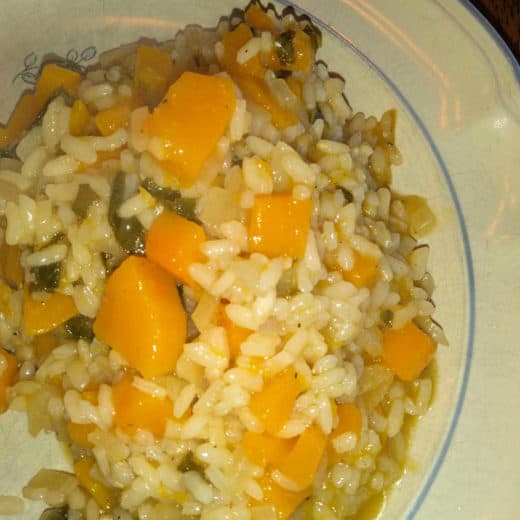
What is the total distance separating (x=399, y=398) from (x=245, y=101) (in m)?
1.02

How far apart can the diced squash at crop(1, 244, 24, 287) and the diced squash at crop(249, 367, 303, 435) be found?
762mm

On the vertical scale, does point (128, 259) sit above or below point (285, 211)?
below

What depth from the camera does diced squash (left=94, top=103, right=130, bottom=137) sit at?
1857 millimetres

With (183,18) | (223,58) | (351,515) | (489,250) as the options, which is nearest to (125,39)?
(183,18)

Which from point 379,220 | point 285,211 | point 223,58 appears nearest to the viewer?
point 285,211

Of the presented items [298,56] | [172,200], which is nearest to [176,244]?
[172,200]

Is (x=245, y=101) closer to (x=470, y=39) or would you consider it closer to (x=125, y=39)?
(x=125, y=39)

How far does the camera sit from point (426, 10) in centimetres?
213

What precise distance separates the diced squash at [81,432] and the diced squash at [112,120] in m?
0.80

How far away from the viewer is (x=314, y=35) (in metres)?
2.14

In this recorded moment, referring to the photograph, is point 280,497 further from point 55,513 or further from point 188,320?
point 55,513

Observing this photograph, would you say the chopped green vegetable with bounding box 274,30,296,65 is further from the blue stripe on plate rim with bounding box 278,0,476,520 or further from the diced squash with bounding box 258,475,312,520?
the diced squash with bounding box 258,475,312,520

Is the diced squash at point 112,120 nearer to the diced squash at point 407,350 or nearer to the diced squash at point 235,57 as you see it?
the diced squash at point 235,57

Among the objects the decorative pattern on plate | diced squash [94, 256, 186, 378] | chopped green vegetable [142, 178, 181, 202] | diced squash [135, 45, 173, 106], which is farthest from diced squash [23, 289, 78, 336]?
the decorative pattern on plate
